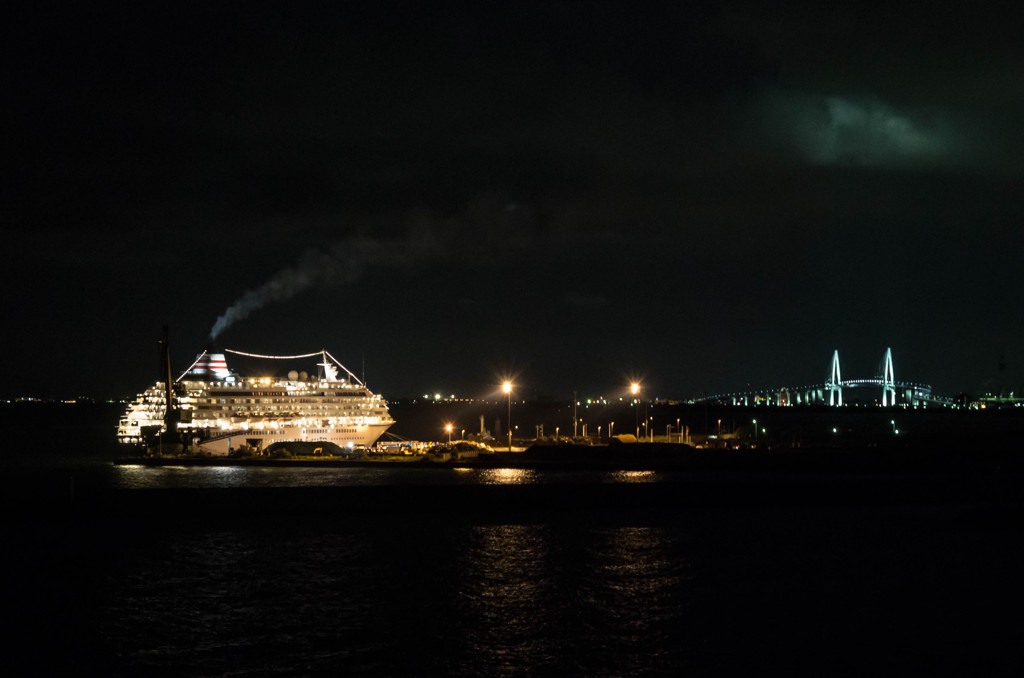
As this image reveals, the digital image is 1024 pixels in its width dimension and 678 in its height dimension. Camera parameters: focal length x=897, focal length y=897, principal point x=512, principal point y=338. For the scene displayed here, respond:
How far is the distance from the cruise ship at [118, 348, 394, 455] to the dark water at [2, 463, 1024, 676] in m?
36.5

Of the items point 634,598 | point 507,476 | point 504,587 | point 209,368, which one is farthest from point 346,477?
point 209,368

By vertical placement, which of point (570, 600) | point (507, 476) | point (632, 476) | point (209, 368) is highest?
point (209, 368)

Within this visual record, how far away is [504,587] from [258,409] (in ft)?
171

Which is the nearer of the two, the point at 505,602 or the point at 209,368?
the point at 505,602

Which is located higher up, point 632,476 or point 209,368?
point 209,368

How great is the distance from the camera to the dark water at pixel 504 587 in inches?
384

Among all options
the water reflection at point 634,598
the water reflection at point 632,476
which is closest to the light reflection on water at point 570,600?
the water reflection at point 634,598

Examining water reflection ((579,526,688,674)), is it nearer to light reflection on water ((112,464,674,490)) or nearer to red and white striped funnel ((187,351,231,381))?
light reflection on water ((112,464,674,490))

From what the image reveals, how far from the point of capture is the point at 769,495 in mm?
26391

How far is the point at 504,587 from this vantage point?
13453 mm

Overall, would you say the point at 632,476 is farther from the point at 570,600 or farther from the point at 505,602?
the point at 505,602

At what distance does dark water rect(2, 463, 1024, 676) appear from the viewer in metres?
9.77

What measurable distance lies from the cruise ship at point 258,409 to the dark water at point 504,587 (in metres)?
36.5

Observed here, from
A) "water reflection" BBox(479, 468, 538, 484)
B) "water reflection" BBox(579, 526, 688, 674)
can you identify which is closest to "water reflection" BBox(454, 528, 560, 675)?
"water reflection" BBox(579, 526, 688, 674)
